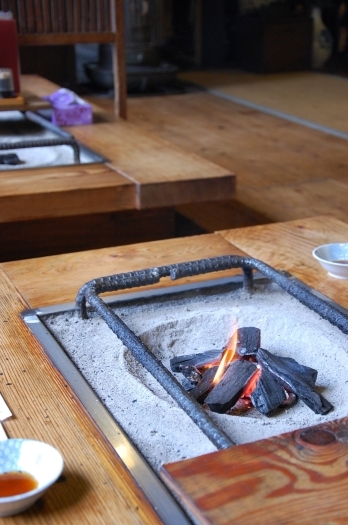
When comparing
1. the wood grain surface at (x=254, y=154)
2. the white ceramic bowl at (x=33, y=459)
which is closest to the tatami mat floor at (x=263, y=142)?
the wood grain surface at (x=254, y=154)

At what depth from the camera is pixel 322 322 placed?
138cm

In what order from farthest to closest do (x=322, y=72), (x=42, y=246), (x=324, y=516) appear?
1. (x=322, y=72)
2. (x=42, y=246)
3. (x=324, y=516)

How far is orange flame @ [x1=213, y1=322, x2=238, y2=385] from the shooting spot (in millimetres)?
1211

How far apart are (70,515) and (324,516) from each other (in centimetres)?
28

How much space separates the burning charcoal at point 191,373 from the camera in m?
1.24

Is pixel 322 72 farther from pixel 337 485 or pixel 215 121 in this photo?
pixel 337 485

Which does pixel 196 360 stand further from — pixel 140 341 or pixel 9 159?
pixel 9 159

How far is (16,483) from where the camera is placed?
86 centimetres

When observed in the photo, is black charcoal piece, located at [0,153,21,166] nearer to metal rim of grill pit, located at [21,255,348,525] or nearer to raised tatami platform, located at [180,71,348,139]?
metal rim of grill pit, located at [21,255,348,525]

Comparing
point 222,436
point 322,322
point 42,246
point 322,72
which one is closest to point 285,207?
point 42,246

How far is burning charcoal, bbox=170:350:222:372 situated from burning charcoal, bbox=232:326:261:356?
42 millimetres

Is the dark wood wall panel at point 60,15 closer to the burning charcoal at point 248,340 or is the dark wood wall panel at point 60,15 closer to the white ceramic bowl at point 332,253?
the white ceramic bowl at point 332,253

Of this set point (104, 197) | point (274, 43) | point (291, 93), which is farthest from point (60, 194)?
point (274, 43)

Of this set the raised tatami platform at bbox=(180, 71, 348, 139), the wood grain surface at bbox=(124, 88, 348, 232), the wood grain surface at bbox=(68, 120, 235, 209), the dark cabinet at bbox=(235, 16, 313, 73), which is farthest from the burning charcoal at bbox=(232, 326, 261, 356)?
the dark cabinet at bbox=(235, 16, 313, 73)
